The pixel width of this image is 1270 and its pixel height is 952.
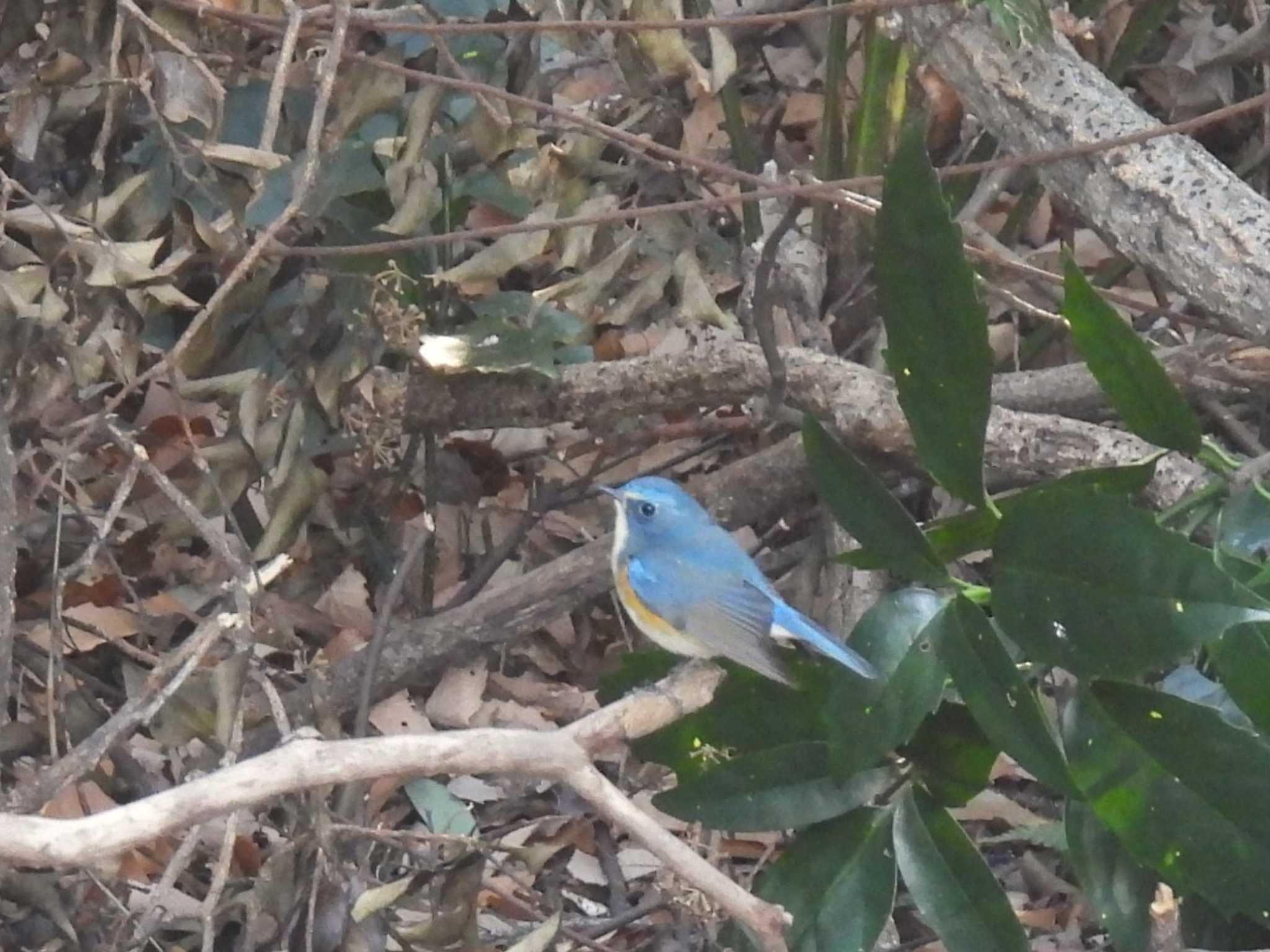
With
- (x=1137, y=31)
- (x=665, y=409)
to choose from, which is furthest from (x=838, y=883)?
(x=1137, y=31)

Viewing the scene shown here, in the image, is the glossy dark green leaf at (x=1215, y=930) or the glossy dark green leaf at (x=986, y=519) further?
the glossy dark green leaf at (x=1215, y=930)

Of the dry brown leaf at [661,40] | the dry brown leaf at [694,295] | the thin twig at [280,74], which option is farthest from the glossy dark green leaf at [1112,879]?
the thin twig at [280,74]

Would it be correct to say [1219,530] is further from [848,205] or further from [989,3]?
[989,3]

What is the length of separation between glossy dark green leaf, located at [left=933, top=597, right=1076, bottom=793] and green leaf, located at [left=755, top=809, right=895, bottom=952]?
0.25m

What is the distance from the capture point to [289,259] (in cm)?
226

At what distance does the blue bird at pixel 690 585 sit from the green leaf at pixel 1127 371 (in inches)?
16.8

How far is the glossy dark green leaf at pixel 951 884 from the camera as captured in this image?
1.55 m

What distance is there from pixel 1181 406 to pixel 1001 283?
1697 mm

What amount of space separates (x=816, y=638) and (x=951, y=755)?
0.20m

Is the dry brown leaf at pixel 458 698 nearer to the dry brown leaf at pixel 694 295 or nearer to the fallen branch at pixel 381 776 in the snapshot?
the dry brown leaf at pixel 694 295

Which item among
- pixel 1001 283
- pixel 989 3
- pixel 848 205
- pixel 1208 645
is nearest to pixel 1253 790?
pixel 1208 645

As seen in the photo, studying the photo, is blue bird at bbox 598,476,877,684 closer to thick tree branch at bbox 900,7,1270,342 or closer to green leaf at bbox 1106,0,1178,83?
thick tree branch at bbox 900,7,1270,342

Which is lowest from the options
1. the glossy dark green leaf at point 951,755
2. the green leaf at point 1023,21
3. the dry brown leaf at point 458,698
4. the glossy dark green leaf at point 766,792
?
the dry brown leaf at point 458,698

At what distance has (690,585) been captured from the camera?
6.64 feet
